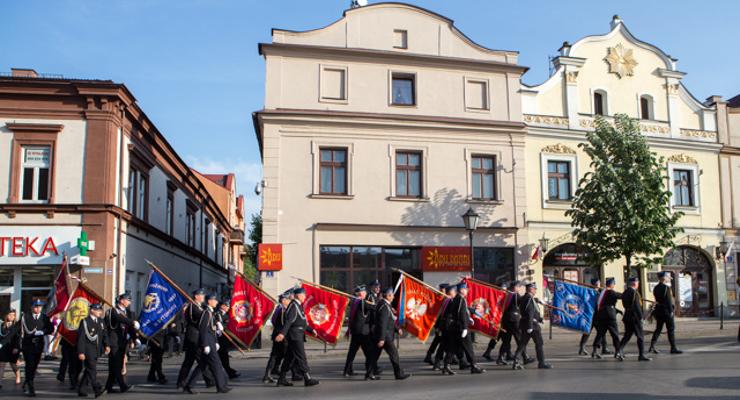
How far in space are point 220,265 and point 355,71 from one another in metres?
28.7

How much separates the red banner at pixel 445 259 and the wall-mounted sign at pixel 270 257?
4980 millimetres

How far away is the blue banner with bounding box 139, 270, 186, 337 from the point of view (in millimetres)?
14023

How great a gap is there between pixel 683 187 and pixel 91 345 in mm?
24417

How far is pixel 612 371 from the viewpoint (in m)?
13.2

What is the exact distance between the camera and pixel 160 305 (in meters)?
14.1

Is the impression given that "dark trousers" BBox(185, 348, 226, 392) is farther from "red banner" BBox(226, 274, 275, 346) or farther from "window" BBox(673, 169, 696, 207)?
"window" BBox(673, 169, 696, 207)

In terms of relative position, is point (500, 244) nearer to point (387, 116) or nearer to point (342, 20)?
point (387, 116)

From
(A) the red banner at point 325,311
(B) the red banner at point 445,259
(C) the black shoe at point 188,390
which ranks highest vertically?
(B) the red banner at point 445,259

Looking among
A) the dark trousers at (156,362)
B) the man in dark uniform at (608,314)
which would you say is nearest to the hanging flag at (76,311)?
the dark trousers at (156,362)

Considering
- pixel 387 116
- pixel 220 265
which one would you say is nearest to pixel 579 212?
pixel 387 116

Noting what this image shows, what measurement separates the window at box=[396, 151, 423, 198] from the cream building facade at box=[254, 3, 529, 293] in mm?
39

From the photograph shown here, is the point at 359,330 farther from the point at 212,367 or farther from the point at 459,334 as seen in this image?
the point at 212,367

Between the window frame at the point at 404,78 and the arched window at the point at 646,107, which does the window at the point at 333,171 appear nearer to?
the window frame at the point at 404,78

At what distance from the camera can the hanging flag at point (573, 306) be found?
1695cm
